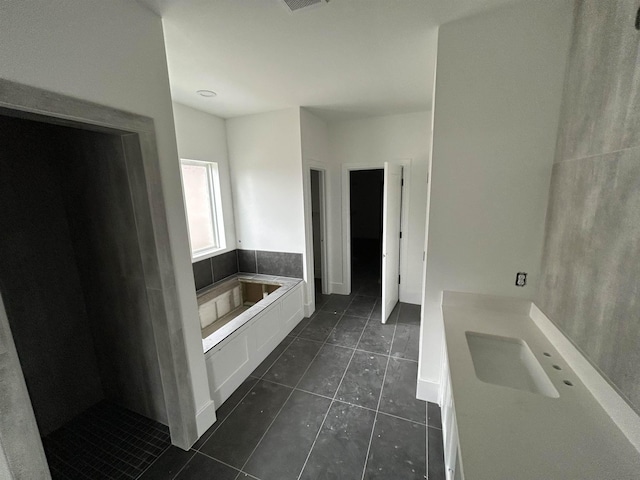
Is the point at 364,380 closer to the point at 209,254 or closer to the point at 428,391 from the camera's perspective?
the point at 428,391

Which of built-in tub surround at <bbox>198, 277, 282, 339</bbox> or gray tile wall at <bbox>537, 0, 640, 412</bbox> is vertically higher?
gray tile wall at <bbox>537, 0, 640, 412</bbox>

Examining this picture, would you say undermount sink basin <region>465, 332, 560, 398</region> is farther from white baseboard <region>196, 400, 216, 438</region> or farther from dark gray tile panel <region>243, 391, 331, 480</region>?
white baseboard <region>196, 400, 216, 438</region>

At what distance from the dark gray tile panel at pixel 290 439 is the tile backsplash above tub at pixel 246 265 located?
5.23 feet

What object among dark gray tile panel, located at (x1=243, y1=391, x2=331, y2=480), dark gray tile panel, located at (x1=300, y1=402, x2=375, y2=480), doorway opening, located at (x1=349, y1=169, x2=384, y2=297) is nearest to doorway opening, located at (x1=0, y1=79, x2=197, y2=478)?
dark gray tile panel, located at (x1=243, y1=391, x2=331, y2=480)

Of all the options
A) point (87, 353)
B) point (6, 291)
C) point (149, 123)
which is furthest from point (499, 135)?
point (87, 353)

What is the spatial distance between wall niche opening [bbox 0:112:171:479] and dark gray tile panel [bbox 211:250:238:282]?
141cm

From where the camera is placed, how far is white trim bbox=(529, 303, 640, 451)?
0.84 meters

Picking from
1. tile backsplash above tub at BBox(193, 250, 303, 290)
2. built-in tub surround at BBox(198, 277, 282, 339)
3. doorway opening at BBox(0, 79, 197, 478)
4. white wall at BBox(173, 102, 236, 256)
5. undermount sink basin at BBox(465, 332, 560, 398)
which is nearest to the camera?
undermount sink basin at BBox(465, 332, 560, 398)

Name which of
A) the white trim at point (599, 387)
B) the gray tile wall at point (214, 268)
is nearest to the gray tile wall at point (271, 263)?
the gray tile wall at point (214, 268)

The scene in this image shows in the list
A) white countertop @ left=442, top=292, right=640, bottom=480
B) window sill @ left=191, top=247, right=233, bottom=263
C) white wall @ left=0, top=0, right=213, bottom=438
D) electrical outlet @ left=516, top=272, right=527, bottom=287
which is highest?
white wall @ left=0, top=0, right=213, bottom=438

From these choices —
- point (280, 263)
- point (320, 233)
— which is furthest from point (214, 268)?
point (320, 233)

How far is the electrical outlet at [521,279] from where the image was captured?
1.65 m

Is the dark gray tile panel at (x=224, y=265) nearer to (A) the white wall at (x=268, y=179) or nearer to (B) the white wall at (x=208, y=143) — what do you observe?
(B) the white wall at (x=208, y=143)

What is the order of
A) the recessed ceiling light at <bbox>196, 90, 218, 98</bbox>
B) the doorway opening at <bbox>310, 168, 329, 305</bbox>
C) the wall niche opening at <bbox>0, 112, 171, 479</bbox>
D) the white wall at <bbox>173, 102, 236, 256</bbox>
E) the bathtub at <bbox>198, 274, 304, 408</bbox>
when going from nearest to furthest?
the wall niche opening at <bbox>0, 112, 171, 479</bbox> → the bathtub at <bbox>198, 274, 304, 408</bbox> → the recessed ceiling light at <bbox>196, 90, 218, 98</bbox> → the white wall at <bbox>173, 102, 236, 256</bbox> → the doorway opening at <bbox>310, 168, 329, 305</bbox>
